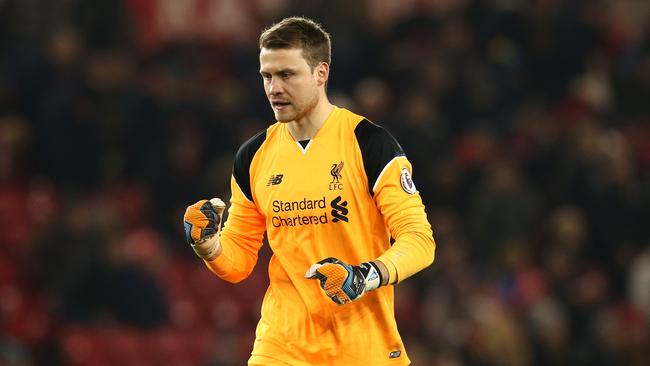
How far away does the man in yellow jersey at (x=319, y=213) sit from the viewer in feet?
17.5

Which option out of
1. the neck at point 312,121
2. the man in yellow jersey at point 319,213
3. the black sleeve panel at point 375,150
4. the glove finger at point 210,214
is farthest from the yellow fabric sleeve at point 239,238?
the black sleeve panel at point 375,150

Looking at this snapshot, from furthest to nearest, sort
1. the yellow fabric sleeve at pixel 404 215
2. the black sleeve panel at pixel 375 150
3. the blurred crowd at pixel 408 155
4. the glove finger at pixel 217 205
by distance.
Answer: the blurred crowd at pixel 408 155 → the glove finger at pixel 217 205 → the black sleeve panel at pixel 375 150 → the yellow fabric sleeve at pixel 404 215

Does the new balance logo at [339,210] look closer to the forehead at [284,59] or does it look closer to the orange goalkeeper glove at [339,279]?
the orange goalkeeper glove at [339,279]

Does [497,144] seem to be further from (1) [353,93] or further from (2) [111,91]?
(2) [111,91]

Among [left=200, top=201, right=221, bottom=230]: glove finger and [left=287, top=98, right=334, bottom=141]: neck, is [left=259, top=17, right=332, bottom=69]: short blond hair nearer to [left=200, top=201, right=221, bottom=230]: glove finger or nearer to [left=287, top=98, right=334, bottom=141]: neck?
[left=287, top=98, right=334, bottom=141]: neck

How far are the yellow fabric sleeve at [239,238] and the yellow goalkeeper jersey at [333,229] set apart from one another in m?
0.20

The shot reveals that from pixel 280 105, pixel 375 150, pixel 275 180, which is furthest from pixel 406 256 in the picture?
pixel 280 105

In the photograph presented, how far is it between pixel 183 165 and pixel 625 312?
425 cm

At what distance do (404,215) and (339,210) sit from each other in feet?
0.96

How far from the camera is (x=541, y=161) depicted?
12.0m

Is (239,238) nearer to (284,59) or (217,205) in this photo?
(217,205)

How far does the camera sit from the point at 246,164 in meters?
5.70

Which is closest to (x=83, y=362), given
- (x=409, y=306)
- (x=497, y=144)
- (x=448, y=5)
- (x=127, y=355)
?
(x=127, y=355)

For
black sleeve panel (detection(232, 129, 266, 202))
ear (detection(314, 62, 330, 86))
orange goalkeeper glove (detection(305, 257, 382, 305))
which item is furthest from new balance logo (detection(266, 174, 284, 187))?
orange goalkeeper glove (detection(305, 257, 382, 305))
